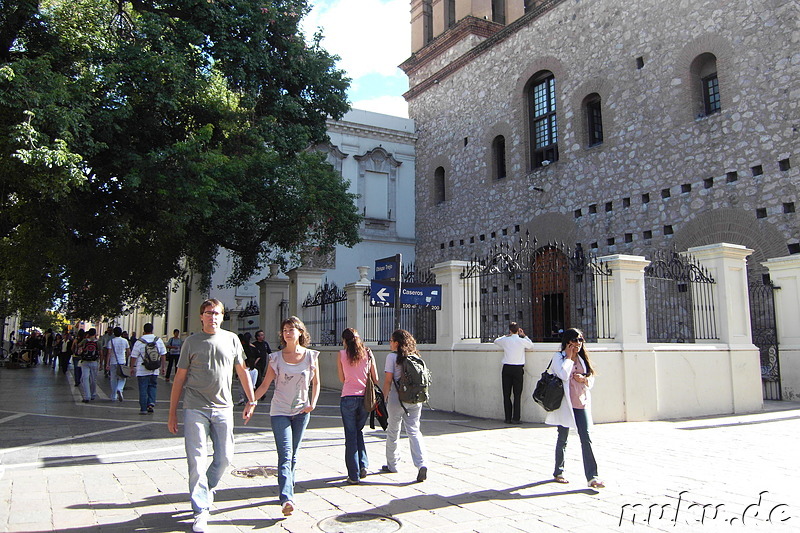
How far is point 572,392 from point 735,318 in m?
7.73

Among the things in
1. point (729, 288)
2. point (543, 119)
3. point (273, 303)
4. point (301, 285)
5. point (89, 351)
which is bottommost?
point (89, 351)

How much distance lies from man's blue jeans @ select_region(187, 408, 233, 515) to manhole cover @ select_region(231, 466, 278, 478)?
1.68 meters

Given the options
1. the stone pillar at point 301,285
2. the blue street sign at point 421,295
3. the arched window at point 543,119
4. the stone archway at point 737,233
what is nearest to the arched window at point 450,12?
the arched window at point 543,119

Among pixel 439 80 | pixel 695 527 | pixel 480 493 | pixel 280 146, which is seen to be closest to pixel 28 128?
pixel 280 146

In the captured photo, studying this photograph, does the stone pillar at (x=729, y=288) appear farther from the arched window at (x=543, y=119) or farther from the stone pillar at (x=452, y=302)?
the arched window at (x=543, y=119)

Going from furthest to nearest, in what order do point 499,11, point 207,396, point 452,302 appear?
point 499,11 < point 452,302 < point 207,396

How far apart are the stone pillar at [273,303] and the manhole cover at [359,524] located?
14.6 metres

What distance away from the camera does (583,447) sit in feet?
19.8

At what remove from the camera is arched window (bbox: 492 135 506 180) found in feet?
78.2

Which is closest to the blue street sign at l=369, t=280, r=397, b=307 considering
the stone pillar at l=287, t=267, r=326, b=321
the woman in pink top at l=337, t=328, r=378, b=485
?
the woman in pink top at l=337, t=328, r=378, b=485

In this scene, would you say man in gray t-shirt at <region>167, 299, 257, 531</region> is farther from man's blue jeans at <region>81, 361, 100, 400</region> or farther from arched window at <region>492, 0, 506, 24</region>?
arched window at <region>492, 0, 506, 24</region>

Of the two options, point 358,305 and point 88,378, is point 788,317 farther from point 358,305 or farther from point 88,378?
point 88,378

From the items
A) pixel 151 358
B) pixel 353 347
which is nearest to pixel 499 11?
pixel 151 358

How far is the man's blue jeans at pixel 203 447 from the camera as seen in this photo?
4.77m
